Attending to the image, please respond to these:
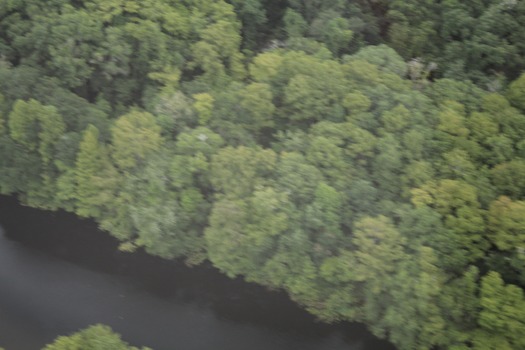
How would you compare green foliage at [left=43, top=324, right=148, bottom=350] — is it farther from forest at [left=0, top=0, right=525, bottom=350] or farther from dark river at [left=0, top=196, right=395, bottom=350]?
forest at [left=0, top=0, right=525, bottom=350]

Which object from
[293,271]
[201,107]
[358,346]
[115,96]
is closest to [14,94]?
[115,96]

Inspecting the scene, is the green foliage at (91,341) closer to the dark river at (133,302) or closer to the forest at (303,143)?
the dark river at (133,302)

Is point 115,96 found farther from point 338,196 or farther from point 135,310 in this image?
point 338,196

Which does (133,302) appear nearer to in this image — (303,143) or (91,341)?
(91,341)

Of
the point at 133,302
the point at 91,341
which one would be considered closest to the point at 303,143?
the point at 133,302

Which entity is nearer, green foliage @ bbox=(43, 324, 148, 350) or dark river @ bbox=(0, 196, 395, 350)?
green foliage @ bbox=(43, 324, 148, 350)

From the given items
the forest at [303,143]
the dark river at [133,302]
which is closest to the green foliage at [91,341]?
the dark river at [133,302]

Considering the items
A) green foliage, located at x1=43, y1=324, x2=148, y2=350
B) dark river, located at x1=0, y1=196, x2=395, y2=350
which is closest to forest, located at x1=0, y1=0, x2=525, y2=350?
dark river, located at x1=0, y1=196, x2=395, y2=350
